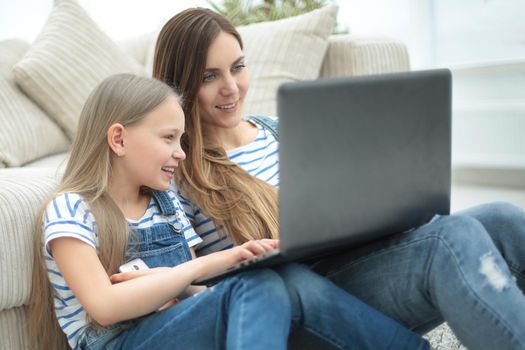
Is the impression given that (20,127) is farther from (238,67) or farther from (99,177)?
(99,177)

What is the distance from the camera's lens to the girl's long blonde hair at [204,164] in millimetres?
1387

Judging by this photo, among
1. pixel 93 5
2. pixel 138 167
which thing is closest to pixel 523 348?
pixel 138 167

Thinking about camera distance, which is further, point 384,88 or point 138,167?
point 138,167

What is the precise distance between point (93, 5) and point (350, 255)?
3.31m

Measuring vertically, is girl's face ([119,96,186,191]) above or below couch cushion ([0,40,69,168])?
above

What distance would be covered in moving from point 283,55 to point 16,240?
Result: 1152mm

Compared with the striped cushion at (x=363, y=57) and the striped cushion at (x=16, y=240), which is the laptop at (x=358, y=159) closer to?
the striped cushion at (x=16, y=240)

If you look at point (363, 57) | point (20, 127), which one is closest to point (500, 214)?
point (363, 57)

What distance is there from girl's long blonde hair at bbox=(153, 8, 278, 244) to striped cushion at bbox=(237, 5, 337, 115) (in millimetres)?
627

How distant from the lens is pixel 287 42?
2.15 meters

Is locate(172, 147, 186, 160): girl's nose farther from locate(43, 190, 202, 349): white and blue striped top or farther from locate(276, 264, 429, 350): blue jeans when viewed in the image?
locate(276, 264, 429, 350): blue jeans

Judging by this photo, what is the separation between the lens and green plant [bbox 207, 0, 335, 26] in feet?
11.2

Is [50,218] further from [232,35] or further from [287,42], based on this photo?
[287,42]

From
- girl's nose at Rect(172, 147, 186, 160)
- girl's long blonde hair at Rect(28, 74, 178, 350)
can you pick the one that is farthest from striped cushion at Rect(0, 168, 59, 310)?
girl's nose at Rect(172, 147, 186, 160)
